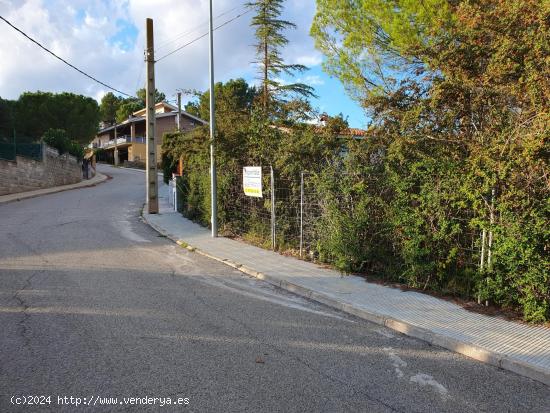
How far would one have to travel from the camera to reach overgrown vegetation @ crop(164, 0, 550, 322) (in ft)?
17.4

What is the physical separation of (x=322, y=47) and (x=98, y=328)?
13640 millimetres

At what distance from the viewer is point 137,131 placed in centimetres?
6450

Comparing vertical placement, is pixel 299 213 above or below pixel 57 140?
below

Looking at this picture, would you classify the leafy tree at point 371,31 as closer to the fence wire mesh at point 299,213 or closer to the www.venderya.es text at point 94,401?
the fence wire mesh at point 299,213

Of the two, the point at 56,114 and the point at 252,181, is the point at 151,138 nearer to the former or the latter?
the point at 252,181

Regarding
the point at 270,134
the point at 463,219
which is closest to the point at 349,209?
the point at 463,219

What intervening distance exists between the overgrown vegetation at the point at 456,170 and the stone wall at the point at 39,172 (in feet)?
68.6

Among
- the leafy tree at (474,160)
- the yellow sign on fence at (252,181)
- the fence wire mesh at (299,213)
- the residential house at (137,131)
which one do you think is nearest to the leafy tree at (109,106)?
the residential house at (137,131)

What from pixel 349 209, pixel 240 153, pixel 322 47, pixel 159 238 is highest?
pixel 322 47

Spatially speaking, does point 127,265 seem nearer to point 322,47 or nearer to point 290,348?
point 290,348

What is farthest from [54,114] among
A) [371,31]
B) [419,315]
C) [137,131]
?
[419,315]

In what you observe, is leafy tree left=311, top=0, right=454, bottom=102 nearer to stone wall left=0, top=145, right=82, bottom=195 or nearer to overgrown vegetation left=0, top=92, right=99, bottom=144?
stone wall left=0, top=145, right=82, bottom=195

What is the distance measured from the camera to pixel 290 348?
4555 mm

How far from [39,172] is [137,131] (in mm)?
37730
